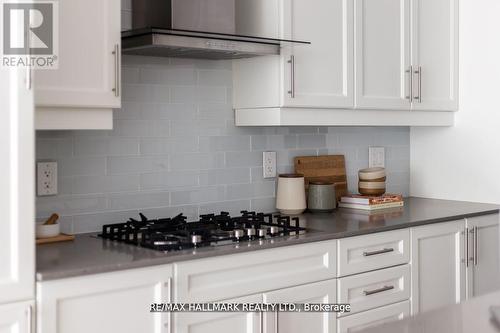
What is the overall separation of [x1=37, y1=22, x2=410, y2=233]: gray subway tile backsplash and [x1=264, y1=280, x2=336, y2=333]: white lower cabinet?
731mm

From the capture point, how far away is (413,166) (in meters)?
4.50

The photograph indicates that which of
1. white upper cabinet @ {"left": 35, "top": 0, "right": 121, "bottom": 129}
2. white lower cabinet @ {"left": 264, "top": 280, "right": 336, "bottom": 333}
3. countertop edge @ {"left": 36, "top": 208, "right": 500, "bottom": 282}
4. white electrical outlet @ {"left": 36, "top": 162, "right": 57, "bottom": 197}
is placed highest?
white upper cabinet @ {"left": 35, "top": 0, "right": 121, "bottom": 129}

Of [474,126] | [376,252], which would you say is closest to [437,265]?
[376,252]

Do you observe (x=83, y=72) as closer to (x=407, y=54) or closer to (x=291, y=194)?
(x=291, y=194)

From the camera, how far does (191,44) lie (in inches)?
112

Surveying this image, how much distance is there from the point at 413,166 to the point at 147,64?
203 centimetres

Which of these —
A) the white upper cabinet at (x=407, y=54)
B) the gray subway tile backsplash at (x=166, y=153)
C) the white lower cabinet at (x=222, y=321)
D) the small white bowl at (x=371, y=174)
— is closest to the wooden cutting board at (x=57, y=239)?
the gray subway tile backsplash at (x=166, y=153)

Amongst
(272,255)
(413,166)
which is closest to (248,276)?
(272,255)

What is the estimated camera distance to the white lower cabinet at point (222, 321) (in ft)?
8.50

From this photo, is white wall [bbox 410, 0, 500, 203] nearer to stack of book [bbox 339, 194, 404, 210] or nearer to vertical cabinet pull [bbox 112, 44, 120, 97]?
stack of book [bbox 339, 194, 404, 210]

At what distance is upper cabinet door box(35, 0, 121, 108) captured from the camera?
258cm

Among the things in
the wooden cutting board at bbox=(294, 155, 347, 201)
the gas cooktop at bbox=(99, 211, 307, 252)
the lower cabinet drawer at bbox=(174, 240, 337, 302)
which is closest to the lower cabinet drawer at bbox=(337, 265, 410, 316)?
the lower cabinet drawer at bbox=(174, 240, 337, 302)

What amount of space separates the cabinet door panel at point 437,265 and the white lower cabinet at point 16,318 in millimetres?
1919

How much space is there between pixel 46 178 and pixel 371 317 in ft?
5.21
